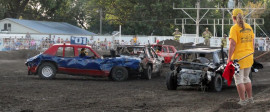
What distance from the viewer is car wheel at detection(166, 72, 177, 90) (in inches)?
573

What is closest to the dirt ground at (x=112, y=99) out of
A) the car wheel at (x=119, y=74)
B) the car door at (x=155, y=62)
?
the car wheel at (x=119, y=74)

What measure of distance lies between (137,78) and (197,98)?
7.86 m

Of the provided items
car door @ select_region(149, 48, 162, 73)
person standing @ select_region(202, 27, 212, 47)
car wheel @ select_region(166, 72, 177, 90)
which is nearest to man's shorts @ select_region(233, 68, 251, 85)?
car wheel @ select_region(166, 72, 177, 90)

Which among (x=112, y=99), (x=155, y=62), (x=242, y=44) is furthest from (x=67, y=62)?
(x=242, y=44)

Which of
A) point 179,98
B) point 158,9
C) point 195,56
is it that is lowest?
point 179,98

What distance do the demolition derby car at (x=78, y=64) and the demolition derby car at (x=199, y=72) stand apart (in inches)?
135

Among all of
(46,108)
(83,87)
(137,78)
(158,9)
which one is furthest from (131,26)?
(46,108)

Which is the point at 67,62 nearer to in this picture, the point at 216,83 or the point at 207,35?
the point at 216,83

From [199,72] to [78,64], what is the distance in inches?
216

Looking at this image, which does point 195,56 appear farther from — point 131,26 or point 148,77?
point 131,26

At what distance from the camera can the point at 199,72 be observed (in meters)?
14.3

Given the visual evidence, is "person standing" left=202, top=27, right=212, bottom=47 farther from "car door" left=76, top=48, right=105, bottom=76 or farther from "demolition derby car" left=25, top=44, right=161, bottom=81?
"car door" left=76, top=48, right=105, bottom=76

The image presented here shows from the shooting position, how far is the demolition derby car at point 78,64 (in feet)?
59.9

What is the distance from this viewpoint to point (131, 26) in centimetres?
7494
